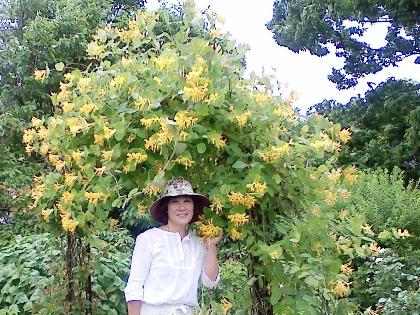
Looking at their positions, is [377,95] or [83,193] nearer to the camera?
[83,193]

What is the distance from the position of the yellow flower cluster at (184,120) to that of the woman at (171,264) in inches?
14.6

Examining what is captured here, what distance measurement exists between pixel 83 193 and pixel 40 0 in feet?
15.8

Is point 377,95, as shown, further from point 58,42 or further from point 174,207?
point 174,207

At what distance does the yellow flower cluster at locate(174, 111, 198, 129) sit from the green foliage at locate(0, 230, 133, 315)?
1311 millimetres

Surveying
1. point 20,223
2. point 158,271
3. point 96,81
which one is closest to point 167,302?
point 158,271

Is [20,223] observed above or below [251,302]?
above

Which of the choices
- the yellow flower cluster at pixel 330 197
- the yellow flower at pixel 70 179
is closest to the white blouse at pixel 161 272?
the yellow flower at pixel 70 179

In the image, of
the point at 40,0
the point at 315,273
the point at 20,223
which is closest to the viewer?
the point at 315,273

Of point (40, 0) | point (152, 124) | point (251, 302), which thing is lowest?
point (251, 302)

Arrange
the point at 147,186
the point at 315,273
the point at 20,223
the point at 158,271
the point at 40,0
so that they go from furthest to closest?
the point at 40,0 → the point at 20,223 → the point at 158,271 → the point at 147,186 → the point at 315,273

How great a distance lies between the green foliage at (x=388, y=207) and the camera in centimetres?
623

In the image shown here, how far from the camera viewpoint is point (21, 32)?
701cm

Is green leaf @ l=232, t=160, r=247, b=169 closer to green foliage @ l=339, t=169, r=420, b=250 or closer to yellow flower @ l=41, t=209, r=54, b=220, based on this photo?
yellow flower @ l=41, t=209, r=54, b=220

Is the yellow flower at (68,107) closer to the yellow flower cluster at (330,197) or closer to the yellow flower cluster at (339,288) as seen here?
the yellow flower cluster at (330,197)
